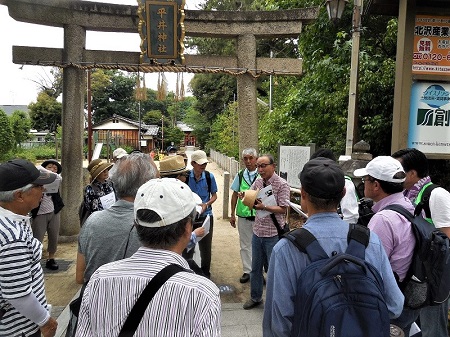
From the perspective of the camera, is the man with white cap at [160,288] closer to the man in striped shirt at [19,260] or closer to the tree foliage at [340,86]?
the man in striped shirt at [19,260]

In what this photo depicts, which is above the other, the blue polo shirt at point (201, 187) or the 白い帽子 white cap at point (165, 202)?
the 白い帽子 white cap at point (165, 202)

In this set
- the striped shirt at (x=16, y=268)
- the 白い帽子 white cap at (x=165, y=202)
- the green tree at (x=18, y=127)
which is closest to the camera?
the 白い帽子 white cap at (x=165, y=202)

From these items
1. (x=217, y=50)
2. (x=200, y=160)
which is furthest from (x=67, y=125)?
(x=217, y=50)

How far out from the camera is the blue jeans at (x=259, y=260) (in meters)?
4.20

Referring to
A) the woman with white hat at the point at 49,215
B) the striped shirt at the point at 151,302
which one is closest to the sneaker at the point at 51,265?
the woman with white hat at the point at 49,215

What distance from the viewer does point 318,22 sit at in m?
8.32

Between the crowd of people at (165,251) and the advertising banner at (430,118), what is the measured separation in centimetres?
200

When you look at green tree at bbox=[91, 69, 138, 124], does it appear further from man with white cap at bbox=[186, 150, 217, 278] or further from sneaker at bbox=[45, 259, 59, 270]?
man with white cap at bbox=[186, 150, 217, 278]

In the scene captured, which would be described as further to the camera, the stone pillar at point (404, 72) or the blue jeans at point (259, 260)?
the stone pillar at point (404, 72)

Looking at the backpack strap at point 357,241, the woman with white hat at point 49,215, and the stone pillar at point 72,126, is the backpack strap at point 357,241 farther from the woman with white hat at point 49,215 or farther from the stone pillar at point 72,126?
the stone pillar at point 72,126

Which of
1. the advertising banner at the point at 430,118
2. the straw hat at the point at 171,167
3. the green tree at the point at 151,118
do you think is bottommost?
the straw hat at the point at 171,167

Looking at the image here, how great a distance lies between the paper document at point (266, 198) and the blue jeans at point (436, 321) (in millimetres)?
1843

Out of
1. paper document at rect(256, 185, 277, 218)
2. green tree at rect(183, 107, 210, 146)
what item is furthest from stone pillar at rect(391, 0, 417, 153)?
green tree at rect(183, 107, 210, 146)

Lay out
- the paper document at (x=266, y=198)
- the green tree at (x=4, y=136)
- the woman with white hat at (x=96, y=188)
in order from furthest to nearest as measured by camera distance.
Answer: the green tree at (x=4, y=136)
the paper document at (x=266, y=198)
the woman with white hat at (x=96, y=188)
